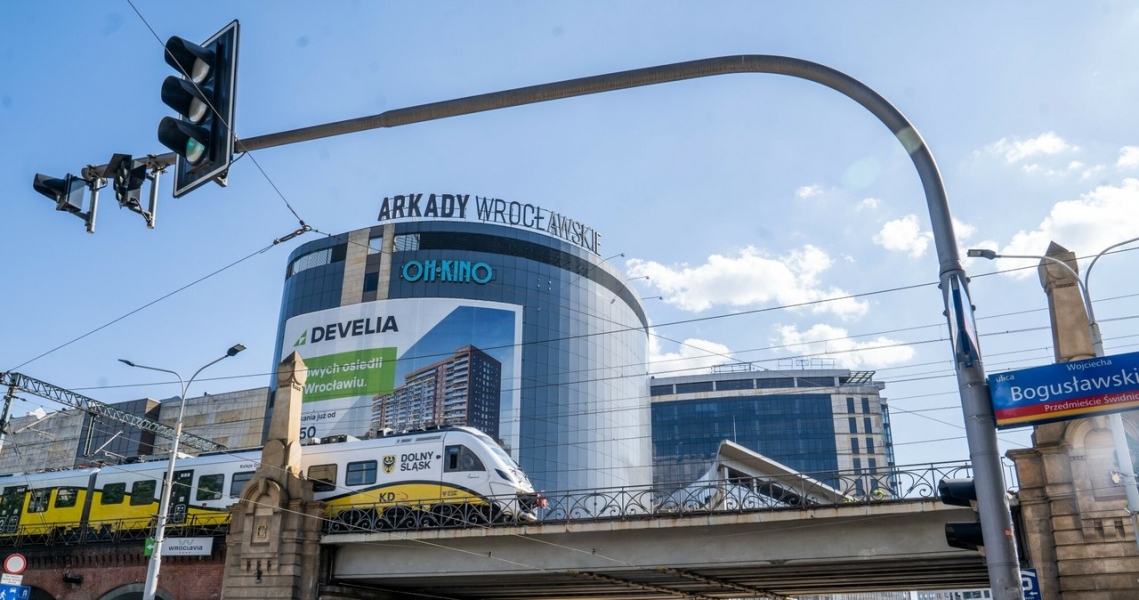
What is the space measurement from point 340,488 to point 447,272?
51012 mm

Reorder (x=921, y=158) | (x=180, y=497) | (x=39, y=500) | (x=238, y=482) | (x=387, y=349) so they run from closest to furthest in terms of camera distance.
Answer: (x=921, y=158) < (x=238, y=482) < (x=180, y=497) < (x=39, y=500) < (x=387, y=349)

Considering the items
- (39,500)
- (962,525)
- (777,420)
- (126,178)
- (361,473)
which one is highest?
(777,420)

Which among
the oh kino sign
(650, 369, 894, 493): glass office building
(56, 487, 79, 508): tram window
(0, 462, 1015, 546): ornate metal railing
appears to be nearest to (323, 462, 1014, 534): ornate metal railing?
(0, 462, 1015, 546): ornate metal railing

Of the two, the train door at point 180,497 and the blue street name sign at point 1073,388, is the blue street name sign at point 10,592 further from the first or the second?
the blue street name sign at point 1073,388

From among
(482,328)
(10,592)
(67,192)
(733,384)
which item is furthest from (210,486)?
(733,384)

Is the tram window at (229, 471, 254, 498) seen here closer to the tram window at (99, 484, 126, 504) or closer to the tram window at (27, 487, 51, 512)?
the tram window at (99, 484, 126, 504)

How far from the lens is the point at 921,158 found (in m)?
9.06

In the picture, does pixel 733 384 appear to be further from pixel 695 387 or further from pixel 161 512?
pixel 161 512

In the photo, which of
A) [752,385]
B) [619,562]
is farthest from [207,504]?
[752,385]

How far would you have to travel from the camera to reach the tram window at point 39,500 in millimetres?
39719

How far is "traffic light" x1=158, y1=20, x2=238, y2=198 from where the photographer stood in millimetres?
7711

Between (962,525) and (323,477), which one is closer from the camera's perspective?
(962,525)

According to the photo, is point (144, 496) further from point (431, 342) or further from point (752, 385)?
point (752, 385)

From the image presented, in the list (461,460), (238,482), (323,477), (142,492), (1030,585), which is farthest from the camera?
(142,492)
